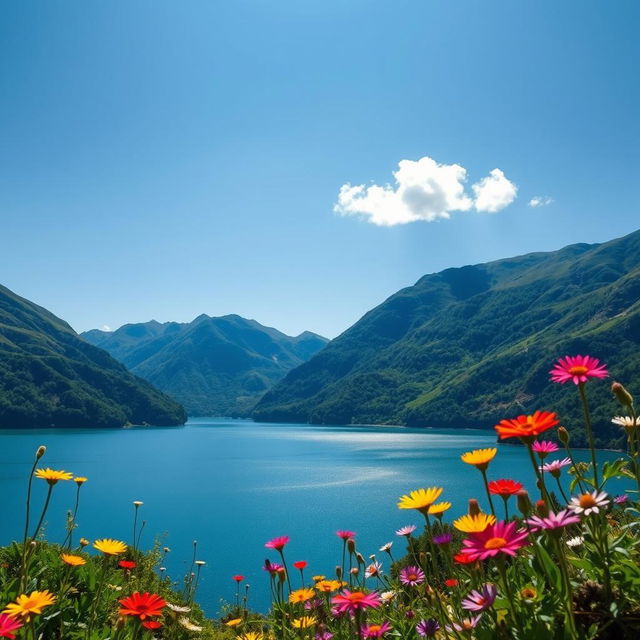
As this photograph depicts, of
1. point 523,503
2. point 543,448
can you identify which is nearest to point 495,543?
point 523,503

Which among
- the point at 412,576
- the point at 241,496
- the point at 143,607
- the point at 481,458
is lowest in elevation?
the point at 241,496

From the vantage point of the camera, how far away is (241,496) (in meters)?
75.2

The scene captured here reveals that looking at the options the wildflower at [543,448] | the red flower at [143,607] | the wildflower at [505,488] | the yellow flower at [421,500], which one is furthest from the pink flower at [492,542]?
the red flower at [143,607]

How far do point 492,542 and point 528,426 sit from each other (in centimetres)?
47

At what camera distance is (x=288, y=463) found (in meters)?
114

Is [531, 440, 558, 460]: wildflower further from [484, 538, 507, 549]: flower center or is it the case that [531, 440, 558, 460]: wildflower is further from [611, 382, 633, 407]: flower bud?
[484, 538, 507, 549]: flower center

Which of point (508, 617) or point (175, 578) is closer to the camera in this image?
point (508, 617)

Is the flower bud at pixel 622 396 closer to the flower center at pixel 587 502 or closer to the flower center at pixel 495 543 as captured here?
the flower center at pixel 587 502

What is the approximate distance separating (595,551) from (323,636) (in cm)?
160

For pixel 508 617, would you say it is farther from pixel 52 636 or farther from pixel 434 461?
pixel 434 461

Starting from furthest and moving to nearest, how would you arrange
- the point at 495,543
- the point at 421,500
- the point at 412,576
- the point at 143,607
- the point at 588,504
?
the point at 412,576
the point at 143,607
the point at 421,500
the point at 588,504
the point at 495,543

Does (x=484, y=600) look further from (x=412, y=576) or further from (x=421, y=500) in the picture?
(x=412, y=576)

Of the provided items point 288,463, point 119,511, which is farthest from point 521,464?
point 119,511

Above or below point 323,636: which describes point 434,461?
below
